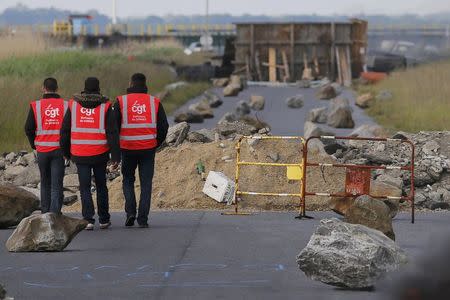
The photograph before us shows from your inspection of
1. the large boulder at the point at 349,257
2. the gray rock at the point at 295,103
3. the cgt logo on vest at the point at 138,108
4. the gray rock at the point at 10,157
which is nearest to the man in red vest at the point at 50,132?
the cgt logo on vest at the point at 138,108

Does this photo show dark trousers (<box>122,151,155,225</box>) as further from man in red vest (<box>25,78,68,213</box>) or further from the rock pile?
the rock pile

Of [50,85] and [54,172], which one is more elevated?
[50,85]

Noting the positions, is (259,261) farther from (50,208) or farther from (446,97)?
(446,97)

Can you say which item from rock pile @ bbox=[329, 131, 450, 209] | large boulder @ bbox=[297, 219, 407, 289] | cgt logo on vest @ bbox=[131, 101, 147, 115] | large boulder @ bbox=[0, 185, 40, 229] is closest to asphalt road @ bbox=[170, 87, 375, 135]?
rock pile @ bbox=[329, 131, 450, 209]

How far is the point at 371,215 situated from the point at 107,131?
323 centimetres

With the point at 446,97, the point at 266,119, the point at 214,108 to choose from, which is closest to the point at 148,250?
the point at 266,119

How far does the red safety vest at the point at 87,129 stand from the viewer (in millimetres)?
14969

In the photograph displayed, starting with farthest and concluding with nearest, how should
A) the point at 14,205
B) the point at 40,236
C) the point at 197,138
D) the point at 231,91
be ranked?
the point at 231,91, the point at 197,138, the point at 14,205, the point at 40,236

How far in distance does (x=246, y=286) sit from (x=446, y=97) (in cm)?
3208

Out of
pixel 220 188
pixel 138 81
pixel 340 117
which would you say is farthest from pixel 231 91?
pixel 138 81

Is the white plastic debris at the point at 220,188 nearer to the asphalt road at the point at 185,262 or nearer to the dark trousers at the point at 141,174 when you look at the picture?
the asphalt road at the point at 185,262

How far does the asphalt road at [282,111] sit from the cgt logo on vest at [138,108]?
18.7 meters

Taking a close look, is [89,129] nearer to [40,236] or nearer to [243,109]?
[40,236]

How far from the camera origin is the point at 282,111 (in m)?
45.7
